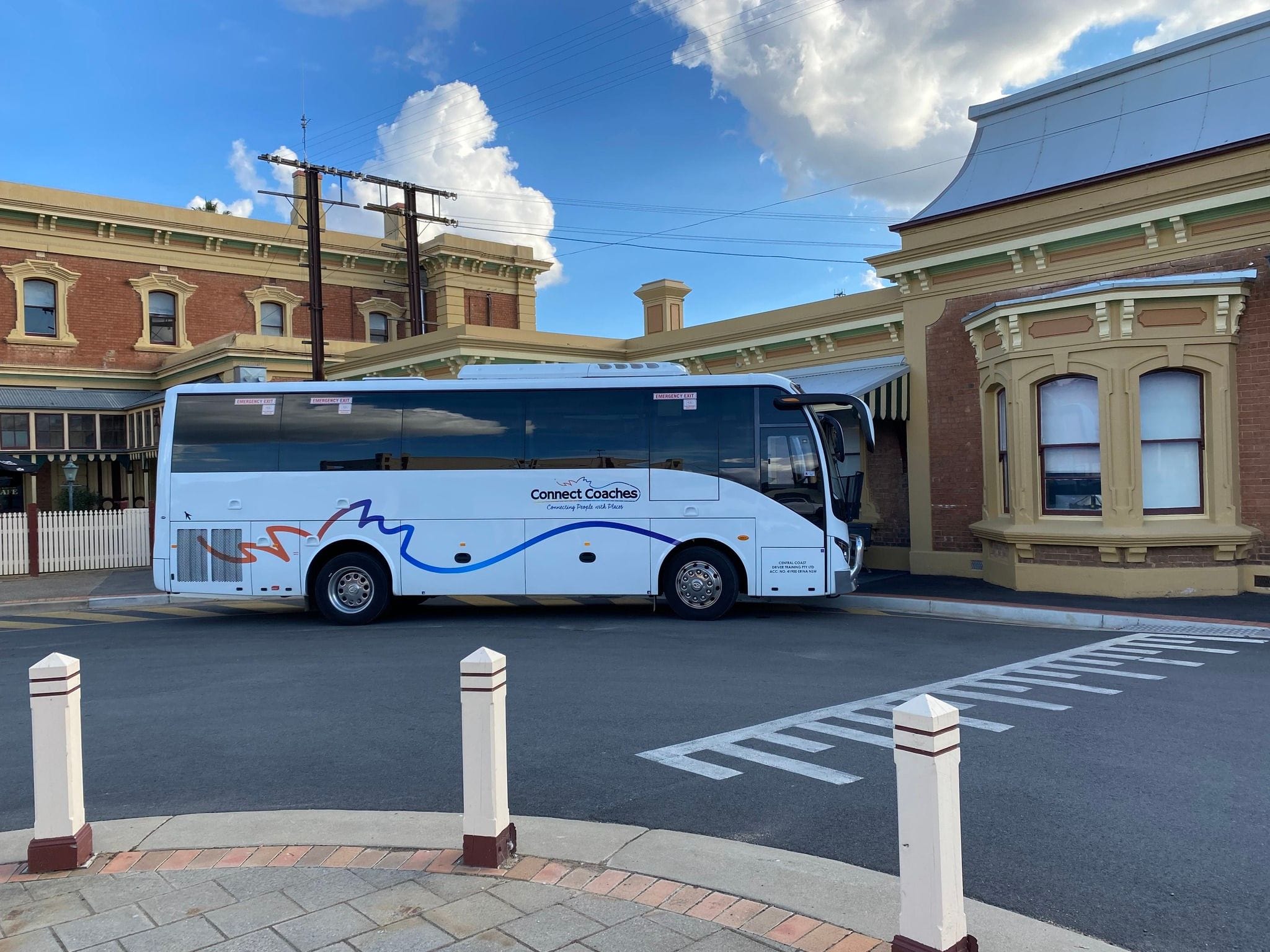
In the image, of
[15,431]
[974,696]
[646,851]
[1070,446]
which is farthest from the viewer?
[15,431]

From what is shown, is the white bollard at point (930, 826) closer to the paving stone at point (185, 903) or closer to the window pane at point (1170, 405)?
the paving stone at point (185, 903)

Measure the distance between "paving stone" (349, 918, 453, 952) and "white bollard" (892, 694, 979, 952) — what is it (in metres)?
1.72

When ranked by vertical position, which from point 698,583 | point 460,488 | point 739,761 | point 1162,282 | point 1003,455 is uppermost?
point 1162,282

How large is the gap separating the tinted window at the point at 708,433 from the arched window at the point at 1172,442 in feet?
18.4

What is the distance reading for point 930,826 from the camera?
329cm

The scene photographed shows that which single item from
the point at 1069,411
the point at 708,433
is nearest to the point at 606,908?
the point at 708,433

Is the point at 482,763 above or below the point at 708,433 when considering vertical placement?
below

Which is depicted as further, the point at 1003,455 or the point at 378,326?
the point at 378,326

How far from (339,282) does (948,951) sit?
1363 inches

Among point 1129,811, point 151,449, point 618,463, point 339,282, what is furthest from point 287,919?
point 339,282

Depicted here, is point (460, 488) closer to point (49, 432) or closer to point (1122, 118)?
point (1122, 118)

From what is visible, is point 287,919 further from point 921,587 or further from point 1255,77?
point 1255,77

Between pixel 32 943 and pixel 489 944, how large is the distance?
1.78 m

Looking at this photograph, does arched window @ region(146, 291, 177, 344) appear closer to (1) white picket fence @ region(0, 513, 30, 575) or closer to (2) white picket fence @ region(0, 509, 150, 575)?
(2) white picket fence @ region(0, 509, 150, 575)
